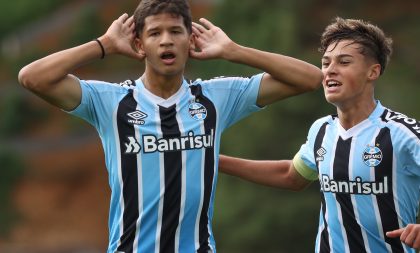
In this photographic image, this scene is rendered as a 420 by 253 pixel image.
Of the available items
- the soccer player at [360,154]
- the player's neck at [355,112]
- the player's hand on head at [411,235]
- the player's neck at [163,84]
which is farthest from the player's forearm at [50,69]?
the player's hand on head at [411,235]

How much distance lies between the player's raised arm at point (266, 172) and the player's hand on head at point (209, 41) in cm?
119

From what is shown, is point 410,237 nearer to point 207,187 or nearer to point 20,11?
point 207,187

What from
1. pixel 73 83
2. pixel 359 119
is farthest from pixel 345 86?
pixel 73 83

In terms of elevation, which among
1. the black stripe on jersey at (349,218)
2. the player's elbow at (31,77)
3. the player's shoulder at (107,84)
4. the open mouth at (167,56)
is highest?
the open mouth at (167,56)

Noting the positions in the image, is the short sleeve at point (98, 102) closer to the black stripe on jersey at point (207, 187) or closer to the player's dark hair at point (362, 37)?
the black stripe on jersey at point (207, 187)

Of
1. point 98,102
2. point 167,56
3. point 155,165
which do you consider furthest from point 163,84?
point 155,165

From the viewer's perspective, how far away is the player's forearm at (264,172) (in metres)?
8.63

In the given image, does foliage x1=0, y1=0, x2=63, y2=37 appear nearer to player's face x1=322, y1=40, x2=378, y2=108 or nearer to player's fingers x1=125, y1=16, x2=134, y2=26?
player's face x1=322, y1=40, x2=378, y2=108

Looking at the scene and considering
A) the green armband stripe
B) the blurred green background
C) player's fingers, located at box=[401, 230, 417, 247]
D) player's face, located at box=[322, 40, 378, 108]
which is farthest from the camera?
the blurred green background

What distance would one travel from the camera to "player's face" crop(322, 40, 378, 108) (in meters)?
8.02

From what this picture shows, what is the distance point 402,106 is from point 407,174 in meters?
16.7

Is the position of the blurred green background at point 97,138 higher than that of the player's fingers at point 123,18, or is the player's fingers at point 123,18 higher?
the player's fingers at point 123,18

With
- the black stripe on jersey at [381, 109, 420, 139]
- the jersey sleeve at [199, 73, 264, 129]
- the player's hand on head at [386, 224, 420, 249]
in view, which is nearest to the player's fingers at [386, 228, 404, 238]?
the player's hand on head at [386, 224, 420, 249]

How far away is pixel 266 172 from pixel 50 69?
2.14 meters
